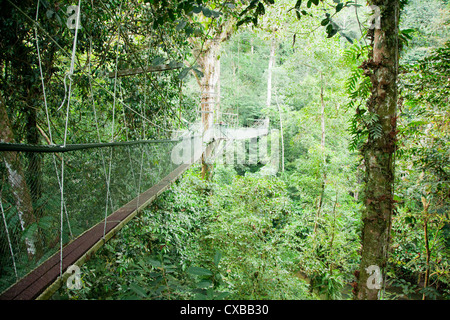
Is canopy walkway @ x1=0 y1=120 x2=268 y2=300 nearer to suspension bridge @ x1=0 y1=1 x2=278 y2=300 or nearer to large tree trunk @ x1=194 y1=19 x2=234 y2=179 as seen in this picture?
suspension bridge @ x1=0 y1=1 x2=278 y2=300

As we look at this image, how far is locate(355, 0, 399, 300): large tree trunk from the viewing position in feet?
3.67

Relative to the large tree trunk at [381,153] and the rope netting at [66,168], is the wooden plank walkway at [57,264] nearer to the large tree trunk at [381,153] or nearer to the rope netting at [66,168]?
the rope netting at [66,168]

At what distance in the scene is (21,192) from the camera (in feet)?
3.10

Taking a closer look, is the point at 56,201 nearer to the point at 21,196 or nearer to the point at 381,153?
the point at 21,196

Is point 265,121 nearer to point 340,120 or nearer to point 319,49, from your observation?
point 340,120

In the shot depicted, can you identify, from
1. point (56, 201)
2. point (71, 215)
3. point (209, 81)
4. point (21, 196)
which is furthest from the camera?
point (209, 81)

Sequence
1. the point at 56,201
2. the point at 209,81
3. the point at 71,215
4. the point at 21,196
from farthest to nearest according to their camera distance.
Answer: the point at 209,81 < the point at 71,215 < the point at 56,201 < the point at 21,196

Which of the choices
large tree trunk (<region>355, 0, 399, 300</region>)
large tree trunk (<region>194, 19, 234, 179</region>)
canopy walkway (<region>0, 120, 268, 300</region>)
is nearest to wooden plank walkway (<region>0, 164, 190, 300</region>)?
canopy walkway (<region>0, 120, 268, 300</region>)

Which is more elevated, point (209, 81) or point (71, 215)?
point (209, 81)

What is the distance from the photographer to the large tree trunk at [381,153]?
1.12 meters

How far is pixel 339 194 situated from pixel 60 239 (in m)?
5.65

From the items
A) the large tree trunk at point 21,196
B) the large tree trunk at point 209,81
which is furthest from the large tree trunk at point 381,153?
the large tree trunk at point 209,81

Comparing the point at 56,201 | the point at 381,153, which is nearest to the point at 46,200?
the point at 56,201

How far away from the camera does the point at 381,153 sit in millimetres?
1146
